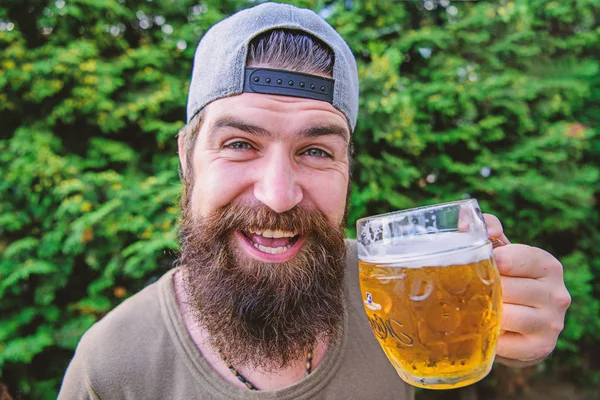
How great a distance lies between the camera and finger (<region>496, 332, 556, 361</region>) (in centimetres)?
109

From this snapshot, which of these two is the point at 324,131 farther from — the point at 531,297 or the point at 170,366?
the point at 170,366

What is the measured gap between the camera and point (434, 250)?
0.94 metres

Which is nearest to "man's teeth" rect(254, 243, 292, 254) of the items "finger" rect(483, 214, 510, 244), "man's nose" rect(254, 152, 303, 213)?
"man's nose" rect(254, 152, 303, 213)

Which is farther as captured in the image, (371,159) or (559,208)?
(559,208)

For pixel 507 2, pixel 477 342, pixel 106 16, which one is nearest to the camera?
pixel 477 342

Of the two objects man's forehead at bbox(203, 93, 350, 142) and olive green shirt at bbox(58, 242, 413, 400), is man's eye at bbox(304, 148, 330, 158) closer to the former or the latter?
man's forehead at bbox(203, 93, 350, 142)

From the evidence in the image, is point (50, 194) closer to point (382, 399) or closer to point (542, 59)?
point (382, 399)

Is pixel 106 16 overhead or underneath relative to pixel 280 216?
overhead

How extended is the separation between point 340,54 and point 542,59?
11.5 feet

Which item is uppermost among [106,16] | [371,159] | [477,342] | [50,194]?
[106,16]

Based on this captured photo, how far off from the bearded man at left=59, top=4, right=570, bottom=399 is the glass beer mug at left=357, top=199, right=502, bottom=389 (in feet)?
1.65

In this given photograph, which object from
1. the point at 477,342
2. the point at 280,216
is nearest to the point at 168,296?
the point at 280,216

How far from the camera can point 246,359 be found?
1.50m

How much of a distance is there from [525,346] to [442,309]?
384mm
